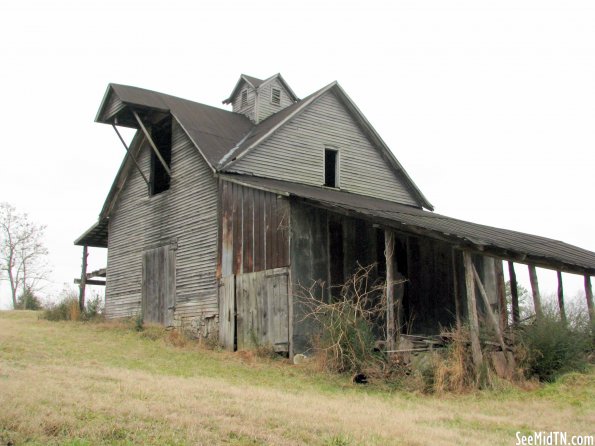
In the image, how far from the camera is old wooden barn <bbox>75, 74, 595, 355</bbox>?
50.6 feet

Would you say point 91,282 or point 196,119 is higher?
point 196,119

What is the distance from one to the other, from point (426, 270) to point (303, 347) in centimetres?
488

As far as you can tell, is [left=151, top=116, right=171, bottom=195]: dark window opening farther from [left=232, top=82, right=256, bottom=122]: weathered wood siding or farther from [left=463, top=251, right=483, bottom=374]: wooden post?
[left=463, top=251, right=483, bottom=374]: wooden post

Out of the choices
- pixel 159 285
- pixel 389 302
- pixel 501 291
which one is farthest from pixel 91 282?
pixel 501 291

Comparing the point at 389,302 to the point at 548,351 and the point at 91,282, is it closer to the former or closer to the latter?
the point at 548,351

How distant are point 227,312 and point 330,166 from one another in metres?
7.01

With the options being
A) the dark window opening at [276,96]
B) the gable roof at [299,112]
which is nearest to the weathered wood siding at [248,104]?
the dark window opening at [276,96]

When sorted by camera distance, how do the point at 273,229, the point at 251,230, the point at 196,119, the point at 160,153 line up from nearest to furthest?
the point at 273,229, the point at 251,230, the point at 196,119, the point at 160,153

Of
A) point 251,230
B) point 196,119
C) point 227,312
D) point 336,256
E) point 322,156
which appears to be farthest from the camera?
point 196,119

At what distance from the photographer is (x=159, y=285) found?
20391 mm

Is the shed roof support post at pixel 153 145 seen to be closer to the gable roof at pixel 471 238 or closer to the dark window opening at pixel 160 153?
the dark window opening at pixel 160 153

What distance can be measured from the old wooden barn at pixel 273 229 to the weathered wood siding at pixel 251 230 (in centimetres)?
4

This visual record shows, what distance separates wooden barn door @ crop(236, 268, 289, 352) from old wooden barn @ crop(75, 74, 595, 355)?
4cm

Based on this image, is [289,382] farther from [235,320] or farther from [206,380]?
[235,320]
